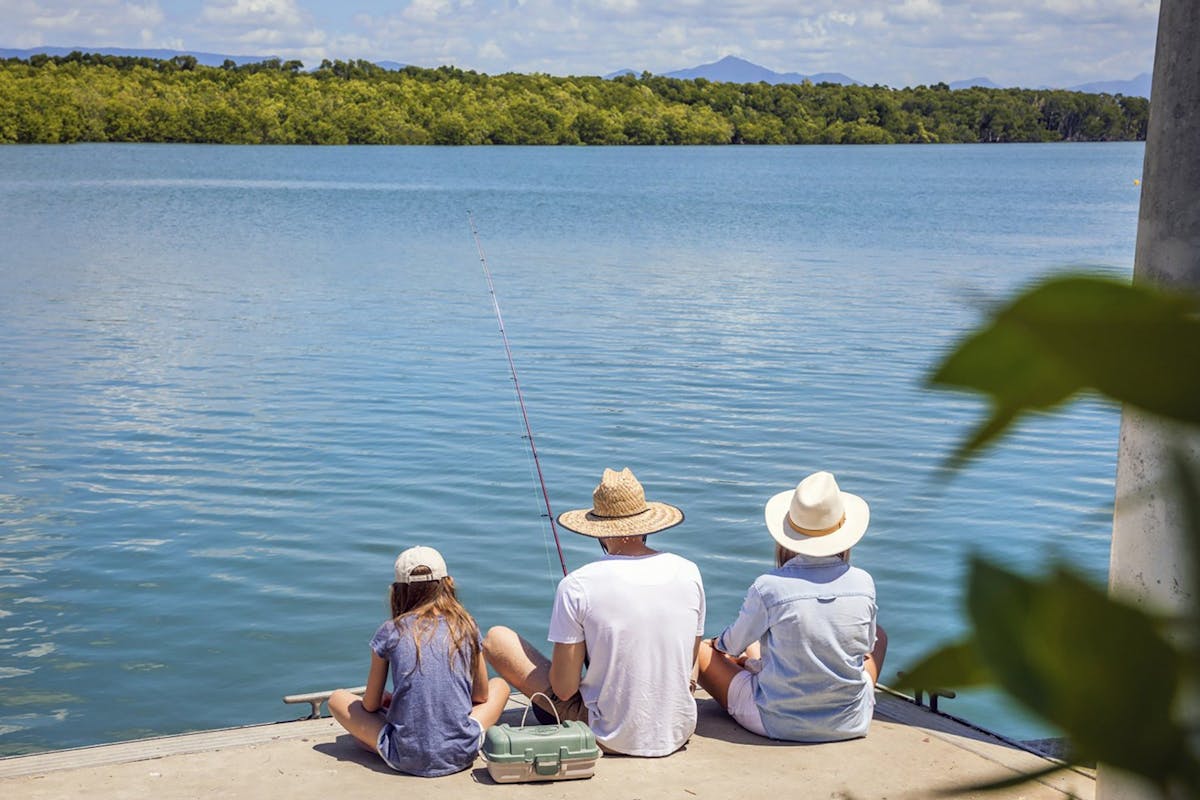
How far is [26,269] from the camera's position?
31031 millimetres

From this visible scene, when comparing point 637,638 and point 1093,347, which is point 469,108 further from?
point 1093,347

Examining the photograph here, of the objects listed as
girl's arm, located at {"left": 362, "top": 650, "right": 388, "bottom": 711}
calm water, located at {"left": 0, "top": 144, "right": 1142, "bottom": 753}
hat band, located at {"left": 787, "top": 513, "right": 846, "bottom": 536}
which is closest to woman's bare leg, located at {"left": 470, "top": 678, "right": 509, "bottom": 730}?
girl's arm, located at {"left": 362, "top": 650, "right": 388, "bottom": 711}

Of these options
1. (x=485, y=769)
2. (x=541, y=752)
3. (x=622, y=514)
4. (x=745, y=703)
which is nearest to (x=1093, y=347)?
(x=541, y=752)

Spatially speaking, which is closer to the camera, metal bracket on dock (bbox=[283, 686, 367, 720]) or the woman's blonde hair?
the woman's blonde hair

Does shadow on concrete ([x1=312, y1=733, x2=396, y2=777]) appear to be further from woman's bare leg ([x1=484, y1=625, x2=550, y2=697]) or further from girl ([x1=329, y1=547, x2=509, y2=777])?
woman's bare leg ([x1=484, y1=625, x2=550, y2=697])

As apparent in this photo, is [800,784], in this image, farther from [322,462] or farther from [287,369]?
[287,369]

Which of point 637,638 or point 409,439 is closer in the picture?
point 637,638

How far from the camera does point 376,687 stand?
6035 millimetres

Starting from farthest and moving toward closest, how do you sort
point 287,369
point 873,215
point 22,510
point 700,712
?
point 873,215 → point 287,369 → point 22,510 → point 700,712

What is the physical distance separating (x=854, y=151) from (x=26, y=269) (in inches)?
5009

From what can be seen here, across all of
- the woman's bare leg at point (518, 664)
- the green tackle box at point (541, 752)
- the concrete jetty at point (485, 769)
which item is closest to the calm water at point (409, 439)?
the concrete jetty at point (485, 769)

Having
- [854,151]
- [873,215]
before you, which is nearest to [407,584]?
[873,215]

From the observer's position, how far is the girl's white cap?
19.4 feet

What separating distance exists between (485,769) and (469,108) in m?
128
